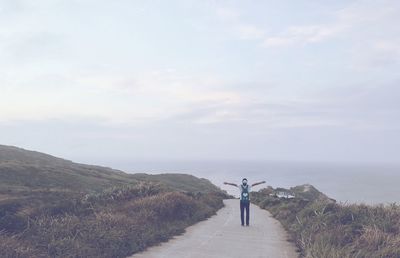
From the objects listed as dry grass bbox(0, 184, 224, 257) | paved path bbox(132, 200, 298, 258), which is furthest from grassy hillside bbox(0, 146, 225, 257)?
paved path bbox(132, 200, 298, 258)

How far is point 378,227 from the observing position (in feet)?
44.4

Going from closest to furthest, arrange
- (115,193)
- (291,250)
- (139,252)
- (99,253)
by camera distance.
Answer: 1. (99,253)
2. (139,252)
3. (291,250)
4. (115,193)

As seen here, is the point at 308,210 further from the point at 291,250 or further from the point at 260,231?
the point at 291,250

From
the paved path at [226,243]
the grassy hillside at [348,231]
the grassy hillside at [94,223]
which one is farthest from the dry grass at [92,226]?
the grassy hillside at [348,231]

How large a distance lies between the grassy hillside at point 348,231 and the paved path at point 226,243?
2.14 ft

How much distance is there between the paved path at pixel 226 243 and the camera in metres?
12.3

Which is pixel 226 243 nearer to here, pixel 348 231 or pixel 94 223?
pixel 348 231

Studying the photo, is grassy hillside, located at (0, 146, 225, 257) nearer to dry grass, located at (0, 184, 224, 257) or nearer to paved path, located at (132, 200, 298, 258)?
dry grass, located at (0, 184, 224, 257)

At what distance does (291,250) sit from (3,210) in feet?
29.1

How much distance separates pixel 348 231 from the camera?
43.8 feet

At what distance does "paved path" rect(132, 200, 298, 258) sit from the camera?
12281 mm

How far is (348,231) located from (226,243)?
3623mm

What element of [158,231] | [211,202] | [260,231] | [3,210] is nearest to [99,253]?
[158,231]

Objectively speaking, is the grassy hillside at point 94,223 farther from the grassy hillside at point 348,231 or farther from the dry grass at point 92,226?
the grassy hillside at point 348,231
